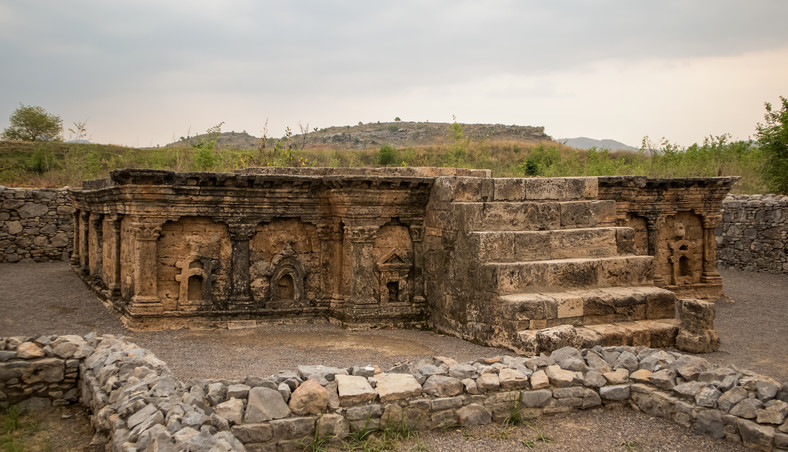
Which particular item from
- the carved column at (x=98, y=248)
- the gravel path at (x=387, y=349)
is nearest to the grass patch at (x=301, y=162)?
the carved column at (x=98, y=248)

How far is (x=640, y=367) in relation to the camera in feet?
19.8

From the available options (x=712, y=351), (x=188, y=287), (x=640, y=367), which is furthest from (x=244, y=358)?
(x=712, y=351)

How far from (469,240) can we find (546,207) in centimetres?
142

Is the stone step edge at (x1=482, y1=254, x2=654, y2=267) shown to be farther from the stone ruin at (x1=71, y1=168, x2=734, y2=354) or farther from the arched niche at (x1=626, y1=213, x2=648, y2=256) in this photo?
the arched niche at (x1=626, y1=213, x2=648, y2=256)

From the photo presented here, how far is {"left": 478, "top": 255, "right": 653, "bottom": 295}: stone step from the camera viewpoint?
8320mm

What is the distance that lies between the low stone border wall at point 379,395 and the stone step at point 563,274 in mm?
2091

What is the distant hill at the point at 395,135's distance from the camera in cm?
4622

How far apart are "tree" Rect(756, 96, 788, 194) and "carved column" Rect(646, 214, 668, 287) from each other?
318 inches

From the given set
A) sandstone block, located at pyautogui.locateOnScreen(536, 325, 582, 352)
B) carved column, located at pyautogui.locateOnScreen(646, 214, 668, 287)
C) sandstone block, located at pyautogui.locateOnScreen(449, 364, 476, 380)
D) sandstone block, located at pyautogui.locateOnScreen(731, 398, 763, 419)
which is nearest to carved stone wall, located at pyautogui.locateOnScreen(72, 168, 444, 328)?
sandstone block, located at pyautogui.locateOnScreen(536, 325, 582, 352)

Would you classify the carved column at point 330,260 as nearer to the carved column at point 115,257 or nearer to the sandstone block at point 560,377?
the carved column at point 115,257

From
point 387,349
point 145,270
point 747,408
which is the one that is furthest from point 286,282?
point 747,408

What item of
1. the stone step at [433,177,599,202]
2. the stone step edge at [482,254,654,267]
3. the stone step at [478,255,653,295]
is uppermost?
the stone step at [433,177,599,202]

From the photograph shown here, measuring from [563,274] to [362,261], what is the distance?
322cm

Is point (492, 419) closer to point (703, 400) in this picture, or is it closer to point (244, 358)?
point (703, 400)
